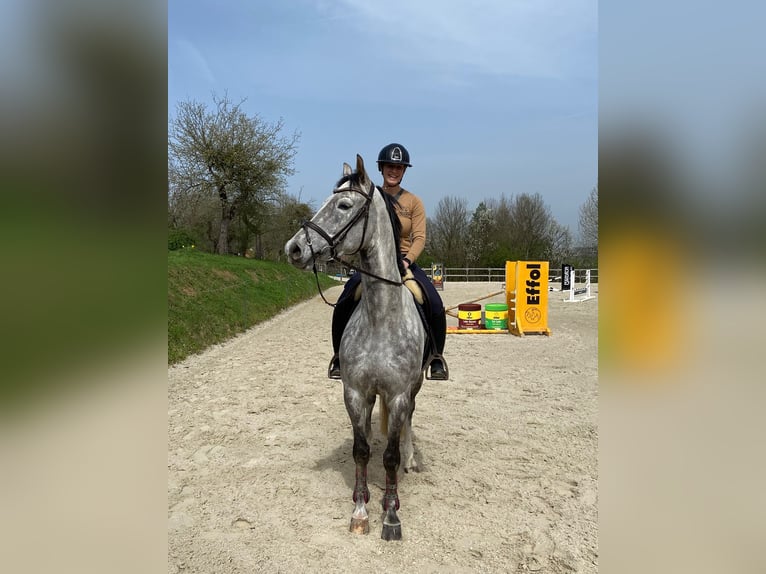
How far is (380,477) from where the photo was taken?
4.24m

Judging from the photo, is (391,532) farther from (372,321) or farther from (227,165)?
(227,165)

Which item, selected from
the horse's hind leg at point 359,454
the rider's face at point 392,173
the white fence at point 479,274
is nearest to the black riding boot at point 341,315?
the horse's hind leg at point 359,454

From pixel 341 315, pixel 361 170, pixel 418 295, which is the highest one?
pixel 361 170

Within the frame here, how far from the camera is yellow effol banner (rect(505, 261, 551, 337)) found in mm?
11945

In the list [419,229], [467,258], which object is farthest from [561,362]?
[467,258]

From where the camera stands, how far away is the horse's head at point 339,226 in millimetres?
2904

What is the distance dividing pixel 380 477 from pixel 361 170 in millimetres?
2795

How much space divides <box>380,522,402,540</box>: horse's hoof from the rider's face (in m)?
2.66

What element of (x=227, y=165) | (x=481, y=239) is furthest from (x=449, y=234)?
(x=227, y=165)

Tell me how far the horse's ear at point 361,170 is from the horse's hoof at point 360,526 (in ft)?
8.06
